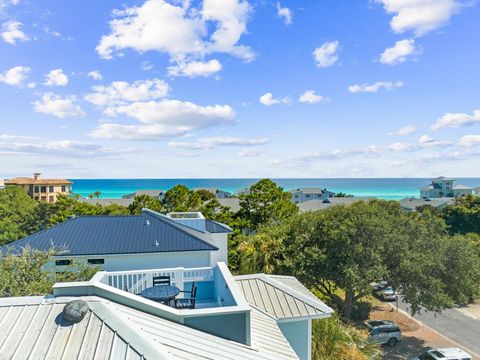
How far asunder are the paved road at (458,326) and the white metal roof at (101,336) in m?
19.5

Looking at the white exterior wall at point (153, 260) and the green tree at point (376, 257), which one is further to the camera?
the green tree at point (376, 257)

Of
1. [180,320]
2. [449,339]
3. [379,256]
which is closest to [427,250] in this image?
[379,256]

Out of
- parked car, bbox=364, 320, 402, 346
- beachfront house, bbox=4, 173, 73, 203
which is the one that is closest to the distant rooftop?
beachfront house, bbox=4, 173, 73, 203

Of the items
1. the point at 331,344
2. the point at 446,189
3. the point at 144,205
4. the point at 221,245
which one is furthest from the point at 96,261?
the point at 446,189

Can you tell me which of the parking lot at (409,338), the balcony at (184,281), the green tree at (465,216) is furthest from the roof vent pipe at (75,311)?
the green tree at (465,216)

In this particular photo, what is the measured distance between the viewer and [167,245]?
16938mm

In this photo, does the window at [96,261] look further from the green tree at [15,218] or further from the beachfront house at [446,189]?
the beachfront house at [446,189]

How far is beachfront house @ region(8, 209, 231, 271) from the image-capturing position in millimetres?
16078

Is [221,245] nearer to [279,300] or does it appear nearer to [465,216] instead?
[279,300]

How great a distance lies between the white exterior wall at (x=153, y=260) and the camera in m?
16.2

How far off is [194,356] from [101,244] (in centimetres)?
1319

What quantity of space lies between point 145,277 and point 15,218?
3314 cm

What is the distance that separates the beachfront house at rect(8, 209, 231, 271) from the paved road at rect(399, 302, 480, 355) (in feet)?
51.3

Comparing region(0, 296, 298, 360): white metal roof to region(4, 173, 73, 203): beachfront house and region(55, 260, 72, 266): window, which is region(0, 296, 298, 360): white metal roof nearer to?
region(55, 260, 72, 266): window
